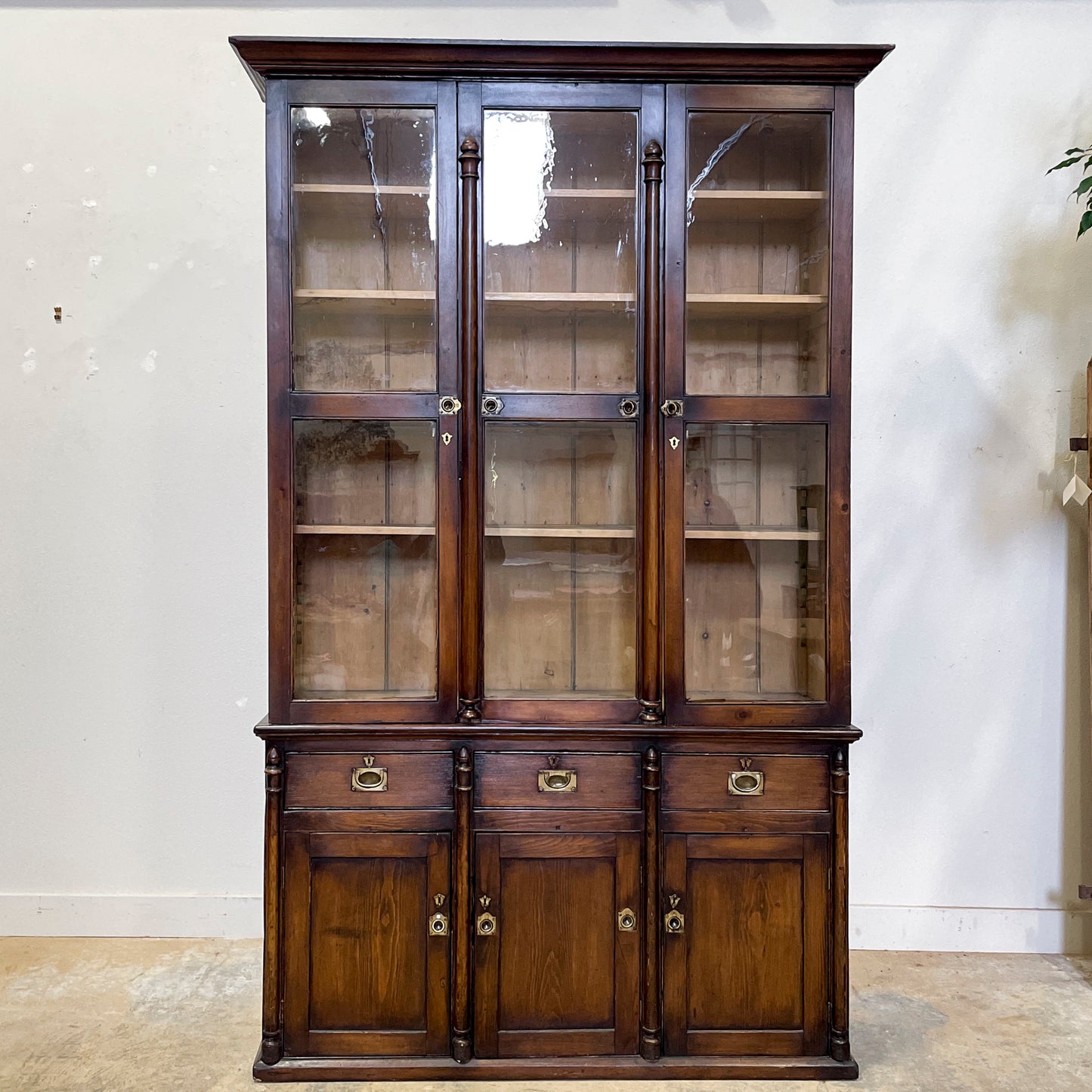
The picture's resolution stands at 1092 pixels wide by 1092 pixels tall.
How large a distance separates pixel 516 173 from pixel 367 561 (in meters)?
1.02

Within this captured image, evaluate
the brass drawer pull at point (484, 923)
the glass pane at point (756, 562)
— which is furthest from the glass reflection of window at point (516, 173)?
the brass drawer pull at point (484, 923)

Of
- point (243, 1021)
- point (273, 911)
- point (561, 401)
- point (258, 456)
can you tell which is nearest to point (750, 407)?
point (561, 401)

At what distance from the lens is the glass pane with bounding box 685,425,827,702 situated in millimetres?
2090

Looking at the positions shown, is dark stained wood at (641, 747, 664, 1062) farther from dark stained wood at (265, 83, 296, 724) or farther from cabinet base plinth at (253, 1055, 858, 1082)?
dark stained wood at (265, 83, 296, 724)

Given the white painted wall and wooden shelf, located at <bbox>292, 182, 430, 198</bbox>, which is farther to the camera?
the white painted wall

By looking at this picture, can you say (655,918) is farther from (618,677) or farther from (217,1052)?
(217,1052)

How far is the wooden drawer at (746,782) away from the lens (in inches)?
80.4

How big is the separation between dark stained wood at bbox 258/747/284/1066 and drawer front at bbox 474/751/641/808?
47 centimetres

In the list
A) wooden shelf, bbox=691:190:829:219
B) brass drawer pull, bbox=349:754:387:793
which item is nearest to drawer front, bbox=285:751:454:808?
brass drawer pull, bbox=349:754:387:793

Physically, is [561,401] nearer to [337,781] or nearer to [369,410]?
[369,410]

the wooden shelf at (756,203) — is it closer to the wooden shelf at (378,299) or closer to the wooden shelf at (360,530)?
the wooden shelf at (378,299)

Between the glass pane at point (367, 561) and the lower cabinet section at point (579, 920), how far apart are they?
0.22 meters

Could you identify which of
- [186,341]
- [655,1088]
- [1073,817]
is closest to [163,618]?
[186,341]

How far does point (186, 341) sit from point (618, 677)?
1717mm
